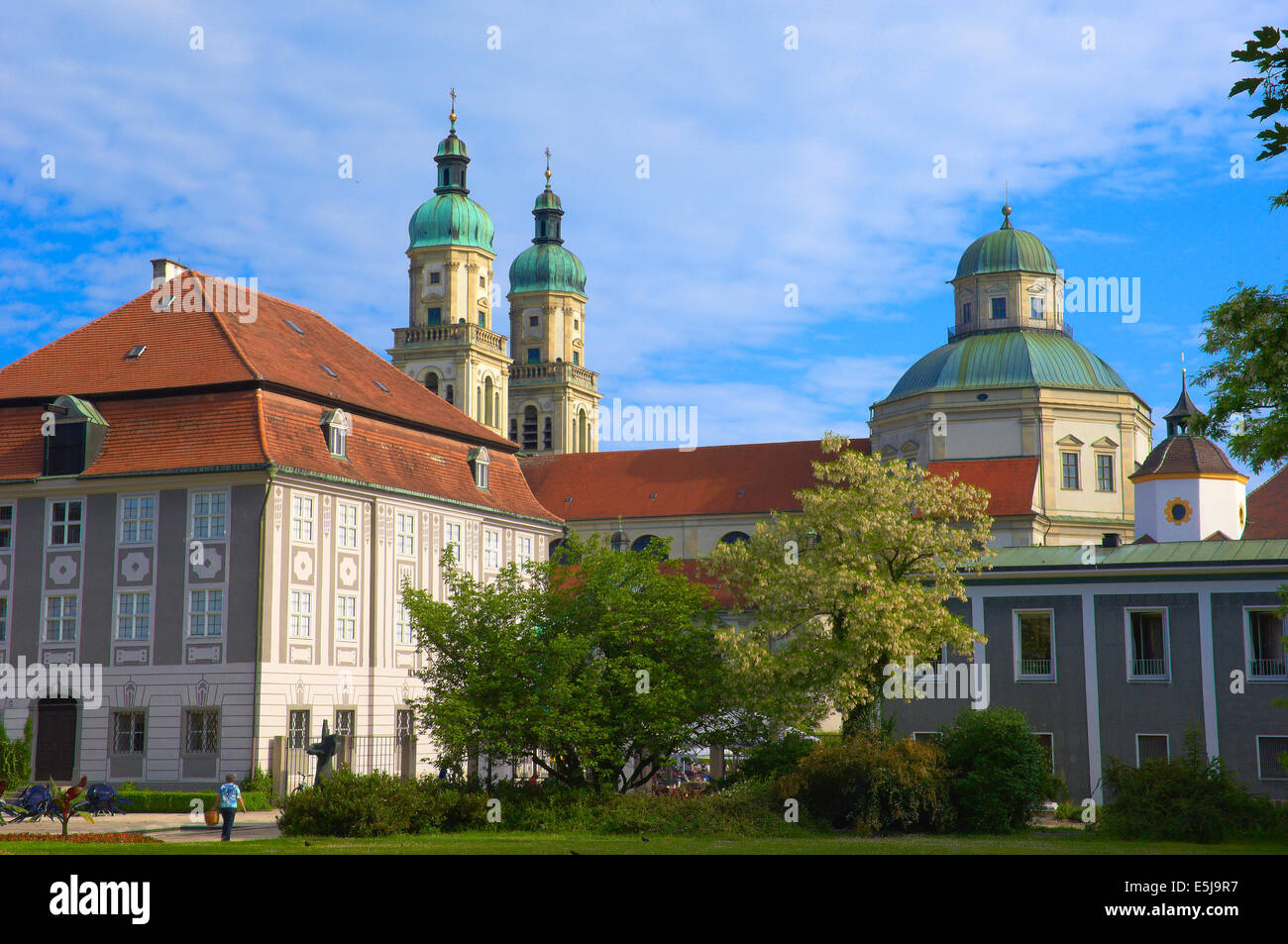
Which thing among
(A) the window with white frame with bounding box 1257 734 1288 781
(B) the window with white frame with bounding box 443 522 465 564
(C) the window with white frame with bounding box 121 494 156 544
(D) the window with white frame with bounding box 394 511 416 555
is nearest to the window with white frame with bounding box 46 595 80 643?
(C) the window with white frame with bounding box 121 494 156 544

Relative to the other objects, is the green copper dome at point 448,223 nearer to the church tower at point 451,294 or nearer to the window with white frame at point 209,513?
the church tower at point 451,294

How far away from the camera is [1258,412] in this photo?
17.9 m

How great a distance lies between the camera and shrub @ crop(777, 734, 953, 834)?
25.8 m

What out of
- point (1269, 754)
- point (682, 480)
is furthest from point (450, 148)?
point (1269, 754)

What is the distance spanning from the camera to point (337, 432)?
42.0m

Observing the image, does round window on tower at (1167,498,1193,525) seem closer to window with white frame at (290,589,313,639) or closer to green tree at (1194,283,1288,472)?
window with white frame at (290,589,313,639)

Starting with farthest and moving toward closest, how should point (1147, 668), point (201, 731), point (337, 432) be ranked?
point (337, 432) → point (201, 731) → point (1147, 668)

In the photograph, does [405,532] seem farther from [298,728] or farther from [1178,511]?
[1178,511]

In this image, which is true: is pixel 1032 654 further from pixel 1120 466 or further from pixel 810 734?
pixel 1120 466

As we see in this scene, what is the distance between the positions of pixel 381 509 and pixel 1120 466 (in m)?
47.4

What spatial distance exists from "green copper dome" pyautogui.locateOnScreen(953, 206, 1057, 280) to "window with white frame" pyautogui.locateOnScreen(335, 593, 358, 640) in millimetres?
54666

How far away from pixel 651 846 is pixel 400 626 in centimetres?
2300
